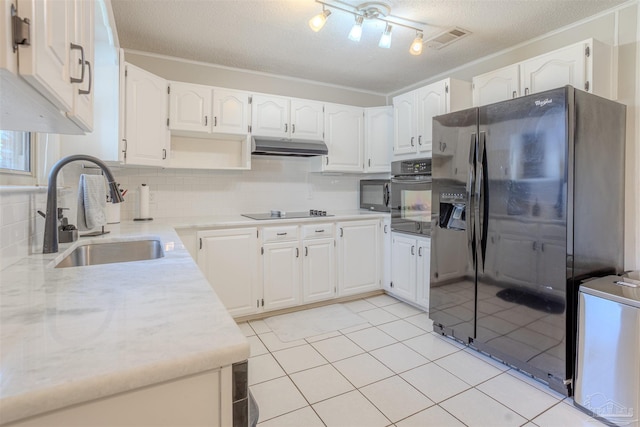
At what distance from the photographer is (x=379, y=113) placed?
3.72 meters

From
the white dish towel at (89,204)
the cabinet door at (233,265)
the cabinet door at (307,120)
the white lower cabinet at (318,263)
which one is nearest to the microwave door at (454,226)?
the white lower cabinet at (318,263)

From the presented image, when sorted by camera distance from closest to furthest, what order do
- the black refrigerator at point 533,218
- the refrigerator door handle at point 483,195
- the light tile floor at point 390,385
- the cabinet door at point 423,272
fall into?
1. the light tile floor at point 390,385
2. the black refrigerator at point 533,218
3. the refrigerator door handle at point 483,195
4. the cabinet door at point 423,272

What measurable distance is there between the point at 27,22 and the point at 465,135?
2.42 m

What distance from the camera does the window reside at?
4.83 ft

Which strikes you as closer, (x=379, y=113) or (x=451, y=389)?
(x=451, y=389)

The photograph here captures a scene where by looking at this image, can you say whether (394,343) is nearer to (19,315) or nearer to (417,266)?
(417,266)

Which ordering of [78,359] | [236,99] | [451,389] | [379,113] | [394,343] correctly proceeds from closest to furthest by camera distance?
[78,359], [451,389], [394,343], [236,99], [379,113]

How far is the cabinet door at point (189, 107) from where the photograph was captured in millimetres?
2844

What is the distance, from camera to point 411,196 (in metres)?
3.19

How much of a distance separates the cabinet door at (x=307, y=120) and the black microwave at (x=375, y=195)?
838 millimetres

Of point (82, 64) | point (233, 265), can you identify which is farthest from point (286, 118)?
point (82, 64)

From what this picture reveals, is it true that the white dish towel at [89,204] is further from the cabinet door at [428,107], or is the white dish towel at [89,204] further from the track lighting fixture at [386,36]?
the cabinet door at [428,107]

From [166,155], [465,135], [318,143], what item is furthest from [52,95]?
[318,143]

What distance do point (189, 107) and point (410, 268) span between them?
2.58 meters
